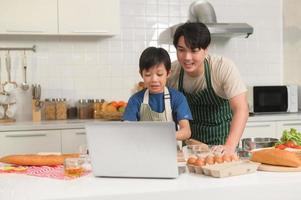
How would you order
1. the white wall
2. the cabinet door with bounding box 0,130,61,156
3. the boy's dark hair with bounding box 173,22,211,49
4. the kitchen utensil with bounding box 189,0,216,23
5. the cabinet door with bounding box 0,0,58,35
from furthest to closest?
the white wall < the kitchen utensil with bounding box 189,0,216,23 < the cabinet door with bounding box 0,0,58,35 < the cabinet door with bounding box 0,130,61,156 < the boy's dark hair with bounding box 173,22,211,49

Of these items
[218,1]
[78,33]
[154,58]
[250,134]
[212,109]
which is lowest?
[250,134]

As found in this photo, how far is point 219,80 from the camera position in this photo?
2.27 metres

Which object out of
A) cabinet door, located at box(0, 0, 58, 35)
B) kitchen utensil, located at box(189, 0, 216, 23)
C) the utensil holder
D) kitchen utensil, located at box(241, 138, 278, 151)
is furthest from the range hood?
kitchen utensil, located at box(241, 138, 278, 151)

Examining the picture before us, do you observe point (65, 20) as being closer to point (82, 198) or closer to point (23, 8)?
point (23, 8)

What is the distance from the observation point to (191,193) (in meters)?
1.27

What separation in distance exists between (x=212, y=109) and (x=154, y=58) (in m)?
0.58

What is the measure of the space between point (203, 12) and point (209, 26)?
0.28m

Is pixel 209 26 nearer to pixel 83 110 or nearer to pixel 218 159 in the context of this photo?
pixel 83 110

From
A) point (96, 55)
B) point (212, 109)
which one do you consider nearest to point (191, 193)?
point (212, 109)

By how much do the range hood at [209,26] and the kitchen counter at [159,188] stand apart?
7.31ft

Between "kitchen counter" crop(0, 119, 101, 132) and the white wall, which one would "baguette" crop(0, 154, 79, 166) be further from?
the white wall

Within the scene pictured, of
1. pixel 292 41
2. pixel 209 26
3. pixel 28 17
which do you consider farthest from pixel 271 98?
pixel 28 17

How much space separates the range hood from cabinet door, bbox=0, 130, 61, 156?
1.28 metres

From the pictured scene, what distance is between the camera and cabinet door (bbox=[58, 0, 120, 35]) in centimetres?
335
